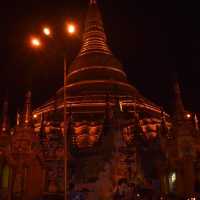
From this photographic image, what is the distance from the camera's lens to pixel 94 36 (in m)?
43.1

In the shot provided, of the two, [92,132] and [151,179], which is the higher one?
[92,132]

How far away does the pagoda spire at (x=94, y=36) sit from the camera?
41856mm

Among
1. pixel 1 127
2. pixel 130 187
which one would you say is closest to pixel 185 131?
pixel 130 187

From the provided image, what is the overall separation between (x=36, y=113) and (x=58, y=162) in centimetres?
1273

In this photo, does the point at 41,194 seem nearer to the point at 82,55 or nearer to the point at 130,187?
the point at 130,187

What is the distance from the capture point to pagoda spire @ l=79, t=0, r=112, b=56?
41856 mm

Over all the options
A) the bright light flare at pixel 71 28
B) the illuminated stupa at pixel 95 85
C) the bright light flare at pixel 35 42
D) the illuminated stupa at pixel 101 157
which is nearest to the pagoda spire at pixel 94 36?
the illuminated stupa at pixel 95 85

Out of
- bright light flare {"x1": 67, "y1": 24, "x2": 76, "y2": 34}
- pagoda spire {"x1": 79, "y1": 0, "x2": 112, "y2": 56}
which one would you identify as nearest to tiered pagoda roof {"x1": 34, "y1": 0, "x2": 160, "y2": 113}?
pagoda spire {"x1": 79, "y1": 0, "x2": 112, "y2": 56}

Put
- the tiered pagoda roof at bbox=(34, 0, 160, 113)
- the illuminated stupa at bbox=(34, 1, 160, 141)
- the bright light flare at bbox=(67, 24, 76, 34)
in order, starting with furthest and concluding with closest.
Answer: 1. the tiered pagoda roof at bbox=(34, 0, 160, 113)
2. the illuminated stupa at bbox=(34, 1, 160, 141)
3. the bright light flare at bbox=(67, 24, 76, 34)

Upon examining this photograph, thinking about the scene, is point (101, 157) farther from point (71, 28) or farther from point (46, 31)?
point (71, 28)

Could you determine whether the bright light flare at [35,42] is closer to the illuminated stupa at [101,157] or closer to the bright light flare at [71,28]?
the bright light flare at [71,28]

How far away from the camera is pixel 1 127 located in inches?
1236

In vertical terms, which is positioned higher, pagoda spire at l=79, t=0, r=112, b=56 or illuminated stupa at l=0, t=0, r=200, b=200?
pagoda spire at l=79, t=0, r=112, b=56

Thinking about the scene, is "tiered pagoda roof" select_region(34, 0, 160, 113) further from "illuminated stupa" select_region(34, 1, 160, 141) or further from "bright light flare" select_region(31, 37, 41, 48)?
"bright light flare" select_region(31, 37, 41, 48)
